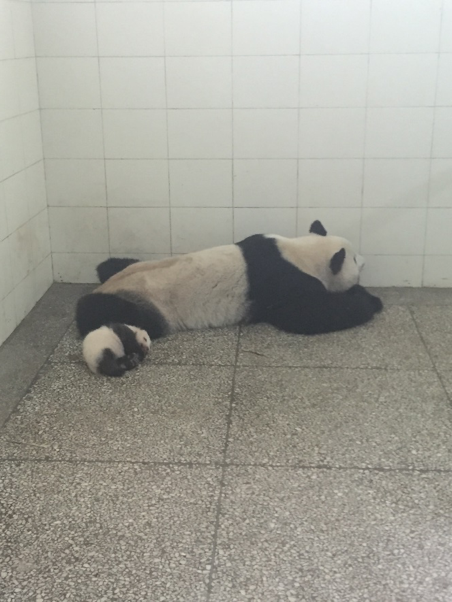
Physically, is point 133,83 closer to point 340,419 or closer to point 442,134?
point 442,134

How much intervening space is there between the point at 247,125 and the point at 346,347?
149 cm

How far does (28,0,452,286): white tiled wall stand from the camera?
154 inches

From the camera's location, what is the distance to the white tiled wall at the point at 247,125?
3918 mm

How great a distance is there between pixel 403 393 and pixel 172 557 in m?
1.42

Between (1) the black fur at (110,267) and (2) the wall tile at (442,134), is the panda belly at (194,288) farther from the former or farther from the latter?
(2) the wall tile at (442,134)

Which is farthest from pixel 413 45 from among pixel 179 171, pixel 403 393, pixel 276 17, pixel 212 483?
pixel 212 483

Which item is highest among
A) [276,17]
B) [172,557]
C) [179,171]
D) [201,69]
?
[276,17]

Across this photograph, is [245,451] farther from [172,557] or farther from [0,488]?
[0,488]

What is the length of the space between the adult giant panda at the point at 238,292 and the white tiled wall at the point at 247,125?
1.65 ft

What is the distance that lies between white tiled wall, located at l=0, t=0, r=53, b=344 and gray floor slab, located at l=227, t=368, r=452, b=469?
4.69ft

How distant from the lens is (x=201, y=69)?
402cm

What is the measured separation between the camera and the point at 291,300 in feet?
12.2

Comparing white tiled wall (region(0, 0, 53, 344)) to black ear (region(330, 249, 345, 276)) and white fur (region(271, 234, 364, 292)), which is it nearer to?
white fur (region(271, 234, 364, 292))

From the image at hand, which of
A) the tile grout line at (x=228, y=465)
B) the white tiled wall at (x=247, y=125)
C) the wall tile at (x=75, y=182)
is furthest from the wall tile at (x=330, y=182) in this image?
the tile grout line at (x=228, y=465)
